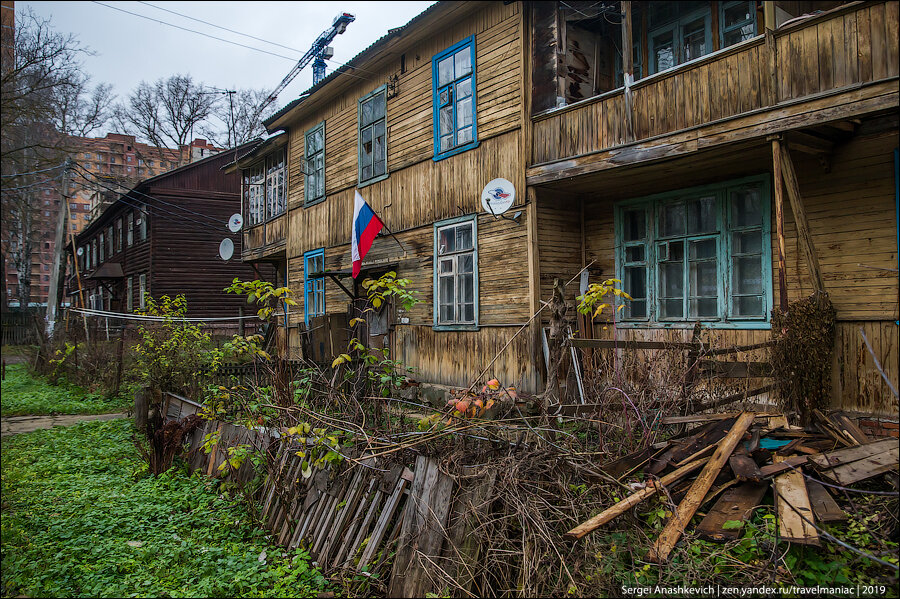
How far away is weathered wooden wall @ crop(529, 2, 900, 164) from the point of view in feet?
17.9

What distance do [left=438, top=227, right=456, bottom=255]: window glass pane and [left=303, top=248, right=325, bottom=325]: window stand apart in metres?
4.81

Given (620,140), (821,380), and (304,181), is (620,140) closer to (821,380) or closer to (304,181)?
(821,380)

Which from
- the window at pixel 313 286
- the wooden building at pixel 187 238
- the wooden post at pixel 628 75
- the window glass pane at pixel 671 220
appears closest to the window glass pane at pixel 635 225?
the window glass pane at pixel 671 220

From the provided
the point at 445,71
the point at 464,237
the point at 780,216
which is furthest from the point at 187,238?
the point at 780,216

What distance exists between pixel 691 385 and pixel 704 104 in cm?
356

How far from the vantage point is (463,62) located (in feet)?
33.2

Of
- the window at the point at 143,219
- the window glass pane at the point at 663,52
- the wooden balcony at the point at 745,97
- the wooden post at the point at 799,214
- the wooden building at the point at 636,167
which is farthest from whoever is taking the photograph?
the window at the point at 143,219

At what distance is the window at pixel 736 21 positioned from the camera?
7613mm

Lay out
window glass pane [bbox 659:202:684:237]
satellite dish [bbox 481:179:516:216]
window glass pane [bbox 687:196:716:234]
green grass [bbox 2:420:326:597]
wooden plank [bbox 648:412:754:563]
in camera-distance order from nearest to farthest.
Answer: wooden plank [bbox 648:412:754:563]
green grass [bbox 2:420:326:597]
window glass pane [bbox 687:196:716:234]
window glass pane [bbox 659:202:684:237]
satellite dish [bbox 481:179:516:216]

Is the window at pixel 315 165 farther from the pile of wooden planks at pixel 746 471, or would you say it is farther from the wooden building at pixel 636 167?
the pile of wooden planks at pixel 746 471

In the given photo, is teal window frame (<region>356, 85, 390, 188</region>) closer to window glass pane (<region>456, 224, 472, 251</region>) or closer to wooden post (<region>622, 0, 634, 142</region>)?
window glass pane (<region>456, 224, 472, 251</region>)

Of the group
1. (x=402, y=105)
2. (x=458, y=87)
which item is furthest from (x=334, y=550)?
(x=402, y=105)

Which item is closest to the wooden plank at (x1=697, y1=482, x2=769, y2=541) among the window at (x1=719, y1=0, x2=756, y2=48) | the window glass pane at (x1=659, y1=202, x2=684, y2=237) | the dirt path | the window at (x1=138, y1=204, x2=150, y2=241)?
the window glass pane at (x1=659, y1=202, x2=684, y2=237)

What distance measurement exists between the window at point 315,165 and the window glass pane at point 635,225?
326 inches
